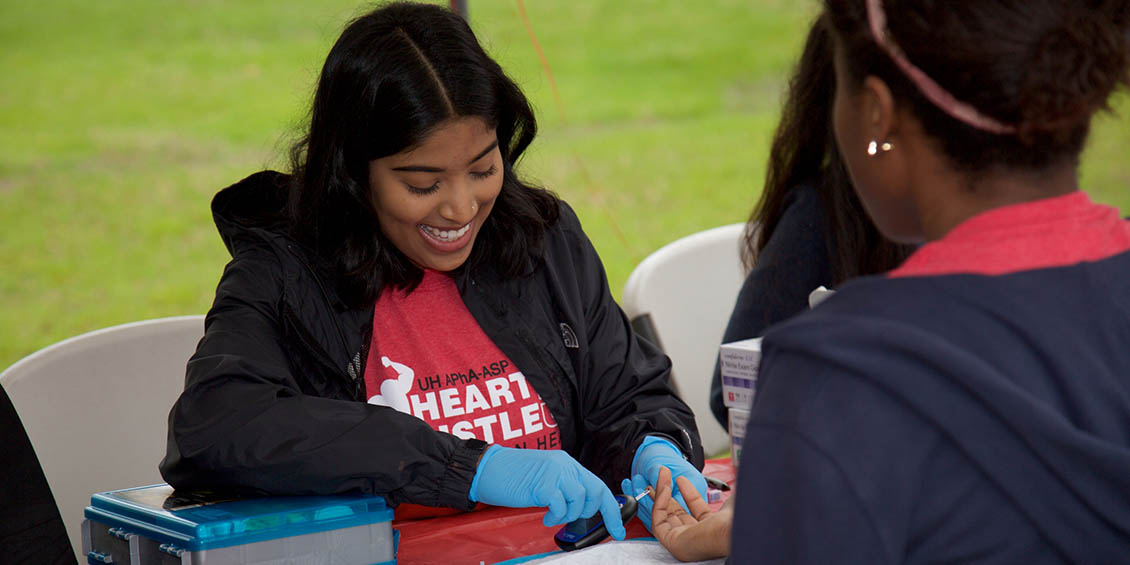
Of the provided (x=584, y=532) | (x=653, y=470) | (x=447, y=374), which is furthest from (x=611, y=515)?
(x=447, y=374)

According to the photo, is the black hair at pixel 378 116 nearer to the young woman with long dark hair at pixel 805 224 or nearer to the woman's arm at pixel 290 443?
the woman's arm at pixel 290 443

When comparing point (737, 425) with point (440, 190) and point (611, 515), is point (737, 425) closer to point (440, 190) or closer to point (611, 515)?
point (611, 515)

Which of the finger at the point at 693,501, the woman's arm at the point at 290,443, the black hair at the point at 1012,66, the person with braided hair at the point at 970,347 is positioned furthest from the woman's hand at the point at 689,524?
the black hair at the point at 1012,66

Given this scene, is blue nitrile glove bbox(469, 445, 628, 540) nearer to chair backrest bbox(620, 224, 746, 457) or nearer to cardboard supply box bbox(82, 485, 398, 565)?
cardboard supply box bbox(82, 485, 398, 565)

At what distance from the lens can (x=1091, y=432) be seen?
79 centimetres

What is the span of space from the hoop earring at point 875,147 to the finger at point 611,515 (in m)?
0.69

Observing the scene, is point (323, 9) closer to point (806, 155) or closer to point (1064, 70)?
point (806, 155)

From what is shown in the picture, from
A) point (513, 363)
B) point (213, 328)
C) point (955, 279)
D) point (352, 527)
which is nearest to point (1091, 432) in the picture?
point (955, 279)

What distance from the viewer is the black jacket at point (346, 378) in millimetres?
1381

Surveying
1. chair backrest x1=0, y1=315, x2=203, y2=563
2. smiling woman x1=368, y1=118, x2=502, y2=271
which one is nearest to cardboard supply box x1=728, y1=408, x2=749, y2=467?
smiling woman x1=368, y1=118, x2=502, y2=271

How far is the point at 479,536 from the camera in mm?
1428

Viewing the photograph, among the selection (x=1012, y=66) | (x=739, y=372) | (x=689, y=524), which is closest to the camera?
(x=1012, y=66)

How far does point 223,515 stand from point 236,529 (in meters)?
0.05

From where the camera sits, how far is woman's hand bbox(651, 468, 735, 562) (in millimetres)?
1235
